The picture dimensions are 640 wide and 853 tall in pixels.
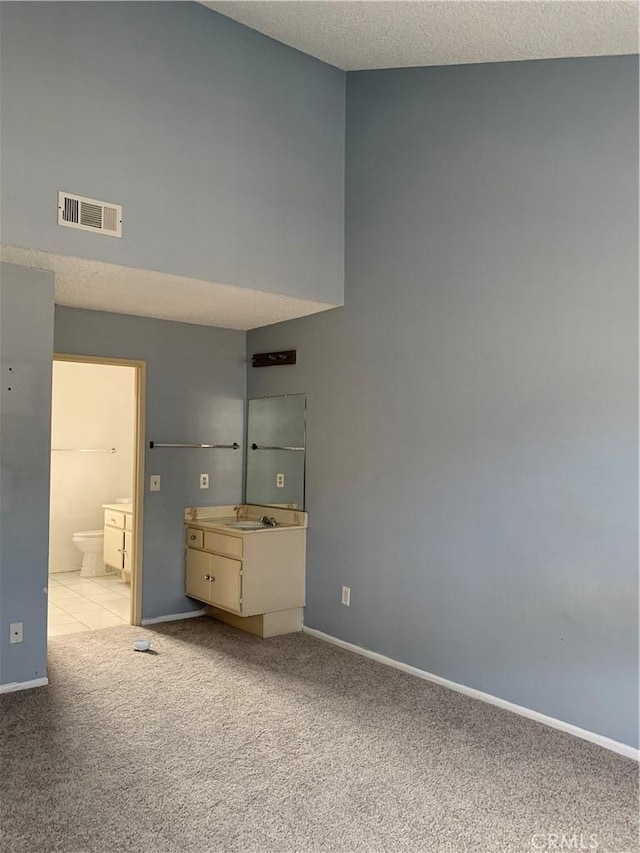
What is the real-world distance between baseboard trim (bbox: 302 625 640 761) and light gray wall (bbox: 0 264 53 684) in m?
1.82

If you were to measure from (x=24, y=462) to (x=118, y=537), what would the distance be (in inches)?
110

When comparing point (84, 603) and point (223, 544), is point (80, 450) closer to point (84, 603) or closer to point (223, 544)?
point (84, 603)

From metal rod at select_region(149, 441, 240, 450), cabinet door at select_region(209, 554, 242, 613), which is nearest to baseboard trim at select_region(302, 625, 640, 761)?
cabinet door at select_region(209, 554, 242, 613)

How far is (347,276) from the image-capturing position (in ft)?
14.6

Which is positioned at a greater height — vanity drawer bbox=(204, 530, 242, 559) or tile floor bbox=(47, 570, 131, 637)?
vanity drawer bbox=(204, 530, 242, 559)

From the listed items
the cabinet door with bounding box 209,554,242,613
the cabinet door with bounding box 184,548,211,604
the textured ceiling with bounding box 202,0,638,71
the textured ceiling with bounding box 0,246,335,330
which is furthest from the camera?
the cabinet door with bounding box 184,548,211,604

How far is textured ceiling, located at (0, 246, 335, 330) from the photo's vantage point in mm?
3539

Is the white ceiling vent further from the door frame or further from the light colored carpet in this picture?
the light colored carpet

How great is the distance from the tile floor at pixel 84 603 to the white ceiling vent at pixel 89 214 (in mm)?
2794

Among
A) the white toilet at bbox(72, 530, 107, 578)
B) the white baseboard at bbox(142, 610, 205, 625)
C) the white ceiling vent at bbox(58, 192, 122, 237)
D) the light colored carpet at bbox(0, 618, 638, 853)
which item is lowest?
the light colored carpet at bbox(0, 618, 638, 853)

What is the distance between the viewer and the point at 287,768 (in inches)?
110

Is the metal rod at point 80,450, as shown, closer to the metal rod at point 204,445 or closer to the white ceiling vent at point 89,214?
the metal rod at point 204,445

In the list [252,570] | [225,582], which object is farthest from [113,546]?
[252,570]

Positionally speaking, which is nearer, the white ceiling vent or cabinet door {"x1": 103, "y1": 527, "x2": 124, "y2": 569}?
the white ceiling vent
